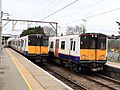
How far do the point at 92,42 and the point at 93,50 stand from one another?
59 centimetres

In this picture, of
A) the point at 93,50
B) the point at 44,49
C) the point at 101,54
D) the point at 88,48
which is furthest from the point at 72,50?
the point at 44,49

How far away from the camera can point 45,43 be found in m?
32.2

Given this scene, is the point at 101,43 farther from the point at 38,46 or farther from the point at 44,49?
the point at 38,46

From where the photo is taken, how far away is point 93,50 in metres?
23.1

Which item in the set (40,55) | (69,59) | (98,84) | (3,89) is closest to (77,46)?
(69,59)

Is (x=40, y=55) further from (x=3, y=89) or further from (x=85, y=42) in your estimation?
(x=3, y=89)

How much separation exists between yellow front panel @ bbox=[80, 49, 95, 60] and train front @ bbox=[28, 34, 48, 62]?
966 cm

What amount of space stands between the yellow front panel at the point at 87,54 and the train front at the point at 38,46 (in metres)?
9.66

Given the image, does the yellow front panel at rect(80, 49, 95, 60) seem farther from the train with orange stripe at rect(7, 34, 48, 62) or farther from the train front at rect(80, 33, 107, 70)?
the train with orange stripe at rect(7, 34, 48, 62)

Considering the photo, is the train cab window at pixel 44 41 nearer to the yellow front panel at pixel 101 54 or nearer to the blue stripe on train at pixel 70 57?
the blue stripe on train at pixel 70 57

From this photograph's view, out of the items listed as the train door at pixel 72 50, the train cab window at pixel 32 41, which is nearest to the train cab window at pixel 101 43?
the train door at pixel 72 50

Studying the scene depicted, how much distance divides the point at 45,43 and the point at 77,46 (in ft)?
31.3

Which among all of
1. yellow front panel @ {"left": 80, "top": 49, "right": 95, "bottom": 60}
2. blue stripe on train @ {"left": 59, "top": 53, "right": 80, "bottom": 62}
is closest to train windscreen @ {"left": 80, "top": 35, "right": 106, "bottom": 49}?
yellow front panel @ {"left": 80, "top": 49, "right": 95, "bottom": 60}

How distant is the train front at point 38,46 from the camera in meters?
31.8
